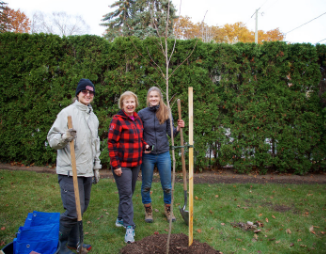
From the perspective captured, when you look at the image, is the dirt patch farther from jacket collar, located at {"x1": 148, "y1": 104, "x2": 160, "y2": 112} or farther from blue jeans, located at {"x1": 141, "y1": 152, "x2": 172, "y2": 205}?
jacket collar, located at {"x1": 148, "y1": 104, "x2": 160, "y2": 112}

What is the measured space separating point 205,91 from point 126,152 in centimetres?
371

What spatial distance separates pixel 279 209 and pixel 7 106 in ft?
23.2

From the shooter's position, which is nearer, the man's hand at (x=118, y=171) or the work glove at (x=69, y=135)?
the work glove at (x=69, y=135)

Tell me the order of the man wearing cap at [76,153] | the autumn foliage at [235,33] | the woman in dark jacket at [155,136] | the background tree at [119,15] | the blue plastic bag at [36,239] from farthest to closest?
the autumn foliage at [235,33]
the background tree at [119,15]
the woman in dark jacket at [155,136]
the man wearing cap at [76,153]
the blue plastic bag at [36,239]

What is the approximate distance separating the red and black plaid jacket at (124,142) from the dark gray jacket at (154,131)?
0.27m

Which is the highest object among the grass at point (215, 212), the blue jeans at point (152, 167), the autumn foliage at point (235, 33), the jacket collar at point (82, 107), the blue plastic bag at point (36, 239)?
the autumn foliage at point (235, 33)

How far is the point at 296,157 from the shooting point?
643 cm

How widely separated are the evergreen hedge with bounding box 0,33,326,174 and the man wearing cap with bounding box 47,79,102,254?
3420 millimetres

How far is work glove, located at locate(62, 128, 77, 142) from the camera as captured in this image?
2473mm

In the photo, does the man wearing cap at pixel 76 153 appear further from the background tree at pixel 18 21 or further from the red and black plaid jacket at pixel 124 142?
the background tree at pixel 18 21

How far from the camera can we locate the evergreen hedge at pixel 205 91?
6.26 meters

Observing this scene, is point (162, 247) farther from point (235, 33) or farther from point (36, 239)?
point (235, 33)

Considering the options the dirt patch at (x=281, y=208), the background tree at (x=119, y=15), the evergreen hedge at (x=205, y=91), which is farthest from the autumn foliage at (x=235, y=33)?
the dirt patch at (x=281, y=208)

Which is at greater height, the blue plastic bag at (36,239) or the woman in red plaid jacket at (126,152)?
the woman in red plaid jacket at (126,152)
